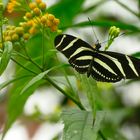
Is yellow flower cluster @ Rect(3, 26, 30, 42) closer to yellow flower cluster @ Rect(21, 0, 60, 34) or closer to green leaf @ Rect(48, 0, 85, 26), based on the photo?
yellow flower cluster @ Rect(21, 0, 60, 34)

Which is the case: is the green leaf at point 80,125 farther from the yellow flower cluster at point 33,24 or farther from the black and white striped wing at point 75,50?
the yellow flower cluster at point 33,24

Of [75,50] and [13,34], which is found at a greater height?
[13,34]

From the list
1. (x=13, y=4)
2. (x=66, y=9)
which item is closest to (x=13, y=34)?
(x=13, y=4)

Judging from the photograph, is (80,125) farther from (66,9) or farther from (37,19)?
(66,9)

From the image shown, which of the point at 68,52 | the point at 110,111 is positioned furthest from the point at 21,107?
the point at 110,111

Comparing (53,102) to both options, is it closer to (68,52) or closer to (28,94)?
(28,94)

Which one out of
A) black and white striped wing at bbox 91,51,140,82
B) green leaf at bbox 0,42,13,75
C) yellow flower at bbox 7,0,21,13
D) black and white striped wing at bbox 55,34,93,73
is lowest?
black and white striped wing at bbox 91,51,140,82

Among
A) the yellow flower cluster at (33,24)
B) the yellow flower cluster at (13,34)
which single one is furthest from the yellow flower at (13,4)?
the yellow flower cluster at (13,34)

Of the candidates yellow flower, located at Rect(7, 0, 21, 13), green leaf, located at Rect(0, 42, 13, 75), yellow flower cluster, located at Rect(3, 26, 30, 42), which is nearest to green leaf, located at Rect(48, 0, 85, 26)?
yellow flower, located at Rect(7, 0, 21, 13)
